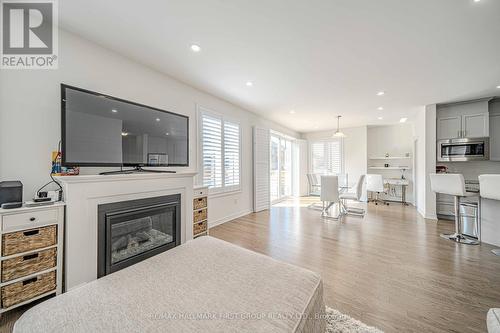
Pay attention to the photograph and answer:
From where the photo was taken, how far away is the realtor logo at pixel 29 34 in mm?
1738

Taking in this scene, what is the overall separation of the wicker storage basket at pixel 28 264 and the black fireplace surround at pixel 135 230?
0.32 metres

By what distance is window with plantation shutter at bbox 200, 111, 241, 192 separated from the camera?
3.65 metres

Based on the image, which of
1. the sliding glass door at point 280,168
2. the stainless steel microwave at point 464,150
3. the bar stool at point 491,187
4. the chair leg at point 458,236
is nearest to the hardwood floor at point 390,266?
the chair leg at point 458,236

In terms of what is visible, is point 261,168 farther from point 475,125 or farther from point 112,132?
point 475,125

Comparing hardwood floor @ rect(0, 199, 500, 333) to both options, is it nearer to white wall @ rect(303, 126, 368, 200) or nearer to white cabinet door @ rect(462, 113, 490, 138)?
white cabinet door @ rect(462, 113, 490, 138)

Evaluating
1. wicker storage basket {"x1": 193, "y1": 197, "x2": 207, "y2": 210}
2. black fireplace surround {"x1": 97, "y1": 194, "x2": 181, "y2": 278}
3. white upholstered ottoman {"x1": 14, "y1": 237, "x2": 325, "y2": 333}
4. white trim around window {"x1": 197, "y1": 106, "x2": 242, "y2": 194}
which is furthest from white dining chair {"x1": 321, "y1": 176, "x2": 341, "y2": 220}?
white upholstered ottoman {"x1": 14, "y1": 237, "x2": 325, "y2": 333}

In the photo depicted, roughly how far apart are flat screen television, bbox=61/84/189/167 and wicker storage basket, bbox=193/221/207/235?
102 cm

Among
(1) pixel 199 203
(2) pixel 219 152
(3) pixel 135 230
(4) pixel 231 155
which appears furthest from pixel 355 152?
(3) pixel 135 230

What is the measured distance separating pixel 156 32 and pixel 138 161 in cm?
143

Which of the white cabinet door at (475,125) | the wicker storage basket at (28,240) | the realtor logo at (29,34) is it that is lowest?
the wicker storage basket at (28,240)

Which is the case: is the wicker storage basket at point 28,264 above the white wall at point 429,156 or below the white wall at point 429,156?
below

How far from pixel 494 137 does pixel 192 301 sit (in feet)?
21.4

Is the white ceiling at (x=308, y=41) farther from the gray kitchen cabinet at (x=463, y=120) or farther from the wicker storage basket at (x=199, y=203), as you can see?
the wicker storage basket at (x=199, y=203)

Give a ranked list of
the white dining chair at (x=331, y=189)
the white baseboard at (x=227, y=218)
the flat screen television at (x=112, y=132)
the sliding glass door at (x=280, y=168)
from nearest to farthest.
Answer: the flat screen television at (x=112, y=132) → the white baseboard at (x=227, y=218) → the white dining chair at (x=331, y=189) → the sliding glass door at (x=280, y=168)
